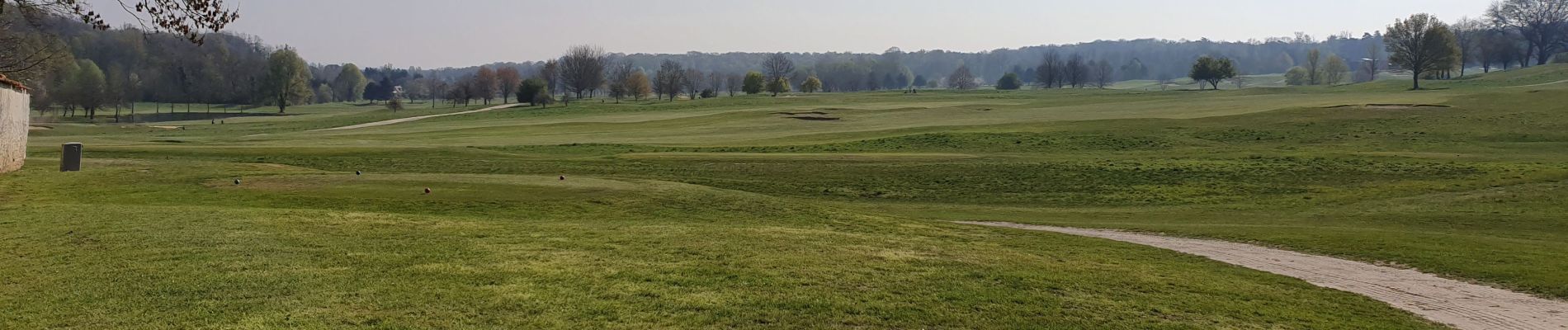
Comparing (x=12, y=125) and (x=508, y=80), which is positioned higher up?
(x=508, y=80)

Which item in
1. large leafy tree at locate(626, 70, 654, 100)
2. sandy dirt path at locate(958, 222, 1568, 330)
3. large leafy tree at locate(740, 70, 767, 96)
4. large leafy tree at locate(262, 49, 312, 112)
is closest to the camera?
sandy dirt path at locate(958, 222, 1568, 330)

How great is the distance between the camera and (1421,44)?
328 ft

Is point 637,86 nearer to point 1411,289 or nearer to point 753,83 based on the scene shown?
point 753,83

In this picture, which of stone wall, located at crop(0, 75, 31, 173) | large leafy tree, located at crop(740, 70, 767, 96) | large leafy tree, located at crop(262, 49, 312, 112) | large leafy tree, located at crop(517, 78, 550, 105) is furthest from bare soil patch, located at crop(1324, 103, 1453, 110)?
large leafy tree, located at crop(262, 49, 312, 112)

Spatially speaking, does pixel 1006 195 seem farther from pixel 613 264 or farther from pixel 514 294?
pixel 514 294

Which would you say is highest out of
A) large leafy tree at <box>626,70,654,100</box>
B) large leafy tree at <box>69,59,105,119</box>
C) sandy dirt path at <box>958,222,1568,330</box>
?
large leafy tree at <box>626,70,654,100</box>

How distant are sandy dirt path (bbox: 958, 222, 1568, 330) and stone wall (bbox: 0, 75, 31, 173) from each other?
101 feet

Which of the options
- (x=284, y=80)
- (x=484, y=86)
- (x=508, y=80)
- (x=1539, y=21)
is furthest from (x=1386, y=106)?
(x=508, y=80)

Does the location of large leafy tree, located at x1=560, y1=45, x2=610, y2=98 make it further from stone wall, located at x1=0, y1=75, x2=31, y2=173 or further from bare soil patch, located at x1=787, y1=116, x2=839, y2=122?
stone wall, located at x1=0, y1=75, x2=31, y2=173

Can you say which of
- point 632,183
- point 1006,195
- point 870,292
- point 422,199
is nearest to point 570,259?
point 870,292

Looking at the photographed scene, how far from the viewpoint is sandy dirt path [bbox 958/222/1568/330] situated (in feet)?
40.4

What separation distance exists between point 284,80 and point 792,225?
144 meters

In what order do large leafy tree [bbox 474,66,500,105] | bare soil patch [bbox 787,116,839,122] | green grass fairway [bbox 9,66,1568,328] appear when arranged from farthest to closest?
large leafy tree [bbox 474,66,500,105], bare soil patch [bbox 787,116,839,122], green grass fairway [bbox 9,66,1568,328]

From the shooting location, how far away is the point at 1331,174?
34094 mm
